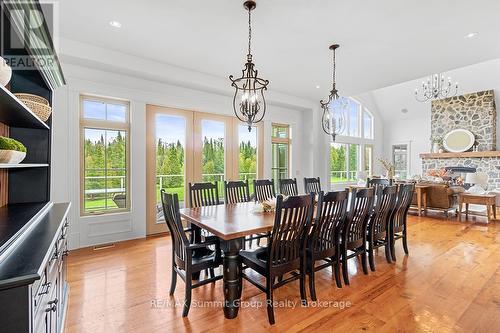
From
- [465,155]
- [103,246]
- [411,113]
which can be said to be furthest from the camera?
[411,113]

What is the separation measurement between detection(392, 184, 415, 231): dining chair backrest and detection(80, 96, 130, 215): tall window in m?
4.15

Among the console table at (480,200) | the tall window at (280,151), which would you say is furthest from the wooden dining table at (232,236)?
the console table at (480,200)

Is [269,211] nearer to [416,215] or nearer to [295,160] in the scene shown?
[295,160]

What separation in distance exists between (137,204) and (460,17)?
506 cm

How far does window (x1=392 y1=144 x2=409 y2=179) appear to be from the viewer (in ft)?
34.1

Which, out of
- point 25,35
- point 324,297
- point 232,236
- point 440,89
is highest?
point 440,89

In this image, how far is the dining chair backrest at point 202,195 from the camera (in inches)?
130

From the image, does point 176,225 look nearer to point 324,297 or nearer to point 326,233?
point 326,233

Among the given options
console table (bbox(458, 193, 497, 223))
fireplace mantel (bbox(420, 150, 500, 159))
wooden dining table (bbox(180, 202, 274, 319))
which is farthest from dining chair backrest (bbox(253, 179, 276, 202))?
fireplace mantel (bbox(420, 150, 500, 159))

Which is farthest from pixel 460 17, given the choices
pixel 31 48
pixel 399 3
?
pixel 31 48

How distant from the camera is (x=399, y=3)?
254 cm

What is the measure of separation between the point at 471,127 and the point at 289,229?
992 cm

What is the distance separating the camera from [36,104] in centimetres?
198

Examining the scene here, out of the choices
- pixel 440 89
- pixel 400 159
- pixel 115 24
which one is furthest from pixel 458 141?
pixel 115 24
